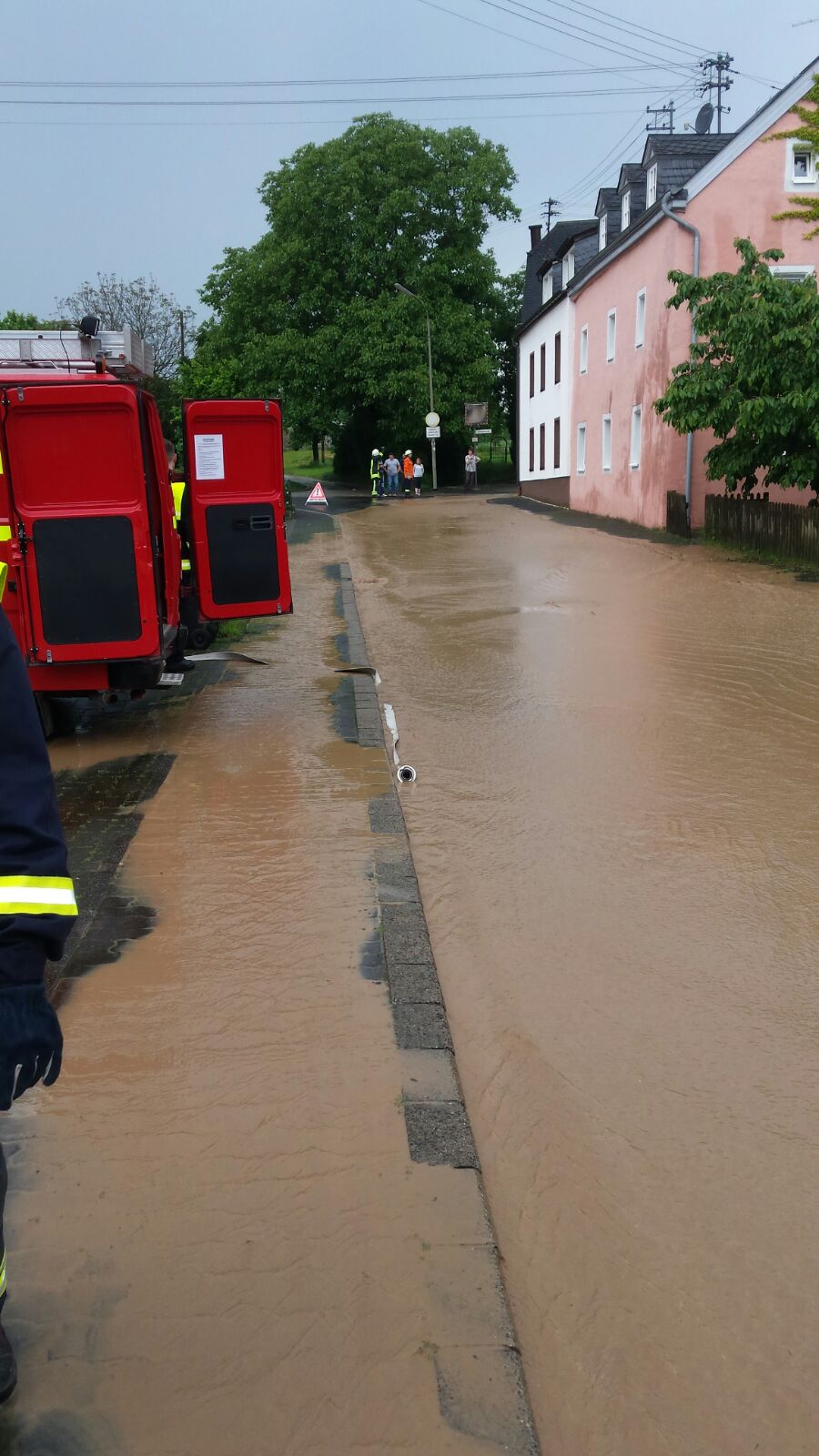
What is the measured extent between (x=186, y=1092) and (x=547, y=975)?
1541 mm

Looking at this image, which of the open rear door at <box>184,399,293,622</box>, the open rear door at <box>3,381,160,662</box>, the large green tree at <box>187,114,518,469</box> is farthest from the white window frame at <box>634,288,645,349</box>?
the open rear door at <box>3,381,160,662</box>

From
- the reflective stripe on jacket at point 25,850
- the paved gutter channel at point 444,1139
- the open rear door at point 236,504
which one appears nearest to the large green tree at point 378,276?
A: the open rear door at point 236,504

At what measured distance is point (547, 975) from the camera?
4.82 metres

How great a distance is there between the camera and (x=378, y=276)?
46.9m

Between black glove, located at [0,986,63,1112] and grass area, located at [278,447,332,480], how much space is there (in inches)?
2193

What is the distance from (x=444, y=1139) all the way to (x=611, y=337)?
1204 inches

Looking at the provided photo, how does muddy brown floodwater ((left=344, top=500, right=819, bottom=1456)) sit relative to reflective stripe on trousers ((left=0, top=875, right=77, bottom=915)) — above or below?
below

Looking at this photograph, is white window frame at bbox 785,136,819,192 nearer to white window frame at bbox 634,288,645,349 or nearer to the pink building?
the pink building

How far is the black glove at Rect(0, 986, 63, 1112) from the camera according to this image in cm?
224

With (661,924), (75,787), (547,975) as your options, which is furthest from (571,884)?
(75,787)

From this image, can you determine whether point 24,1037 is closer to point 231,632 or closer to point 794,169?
point 231,632

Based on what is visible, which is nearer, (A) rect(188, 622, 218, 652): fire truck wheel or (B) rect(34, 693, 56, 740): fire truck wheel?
(B) rect(34, 693, 56, 740): fire truck wheel

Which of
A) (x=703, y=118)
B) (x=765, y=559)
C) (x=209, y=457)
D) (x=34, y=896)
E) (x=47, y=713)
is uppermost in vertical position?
(x=703, y=118)

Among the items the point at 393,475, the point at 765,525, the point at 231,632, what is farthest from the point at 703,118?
the point at 231,632
